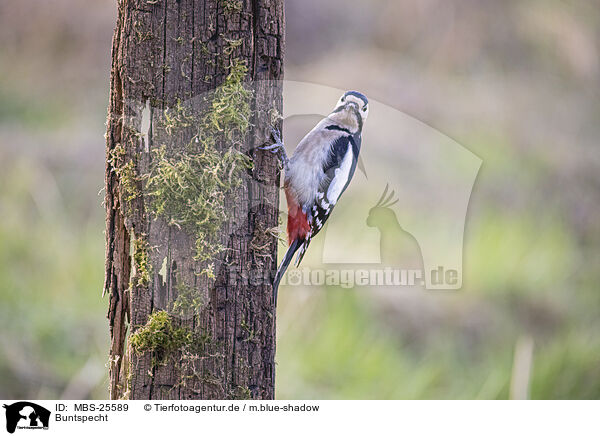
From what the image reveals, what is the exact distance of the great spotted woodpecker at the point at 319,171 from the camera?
6.21 feet

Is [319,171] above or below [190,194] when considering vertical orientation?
above

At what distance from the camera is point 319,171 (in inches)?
77.1

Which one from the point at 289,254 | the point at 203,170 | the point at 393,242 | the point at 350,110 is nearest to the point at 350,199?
the point at 393,242

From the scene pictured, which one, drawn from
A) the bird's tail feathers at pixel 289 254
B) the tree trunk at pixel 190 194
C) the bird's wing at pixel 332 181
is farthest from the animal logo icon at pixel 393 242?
the tree trunk at pixel 190 194

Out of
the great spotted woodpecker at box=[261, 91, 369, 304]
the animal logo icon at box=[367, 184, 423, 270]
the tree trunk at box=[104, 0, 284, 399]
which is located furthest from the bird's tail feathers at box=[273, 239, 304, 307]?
the animal logo icon at box=[367, 184, 423, 270]

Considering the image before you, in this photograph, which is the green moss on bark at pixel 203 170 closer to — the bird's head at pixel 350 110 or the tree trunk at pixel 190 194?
the tree trunk at pixel 190 194

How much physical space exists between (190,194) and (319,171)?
758mm

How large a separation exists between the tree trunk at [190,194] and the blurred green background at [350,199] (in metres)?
1.19

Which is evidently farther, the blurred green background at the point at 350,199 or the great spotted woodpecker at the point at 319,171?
the blurred green background at the point at 350,199

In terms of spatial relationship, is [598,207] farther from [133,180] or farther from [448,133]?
[133,180]

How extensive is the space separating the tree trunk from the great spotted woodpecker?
0.49 meters

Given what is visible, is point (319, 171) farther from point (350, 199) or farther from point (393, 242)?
point (350, 199)
